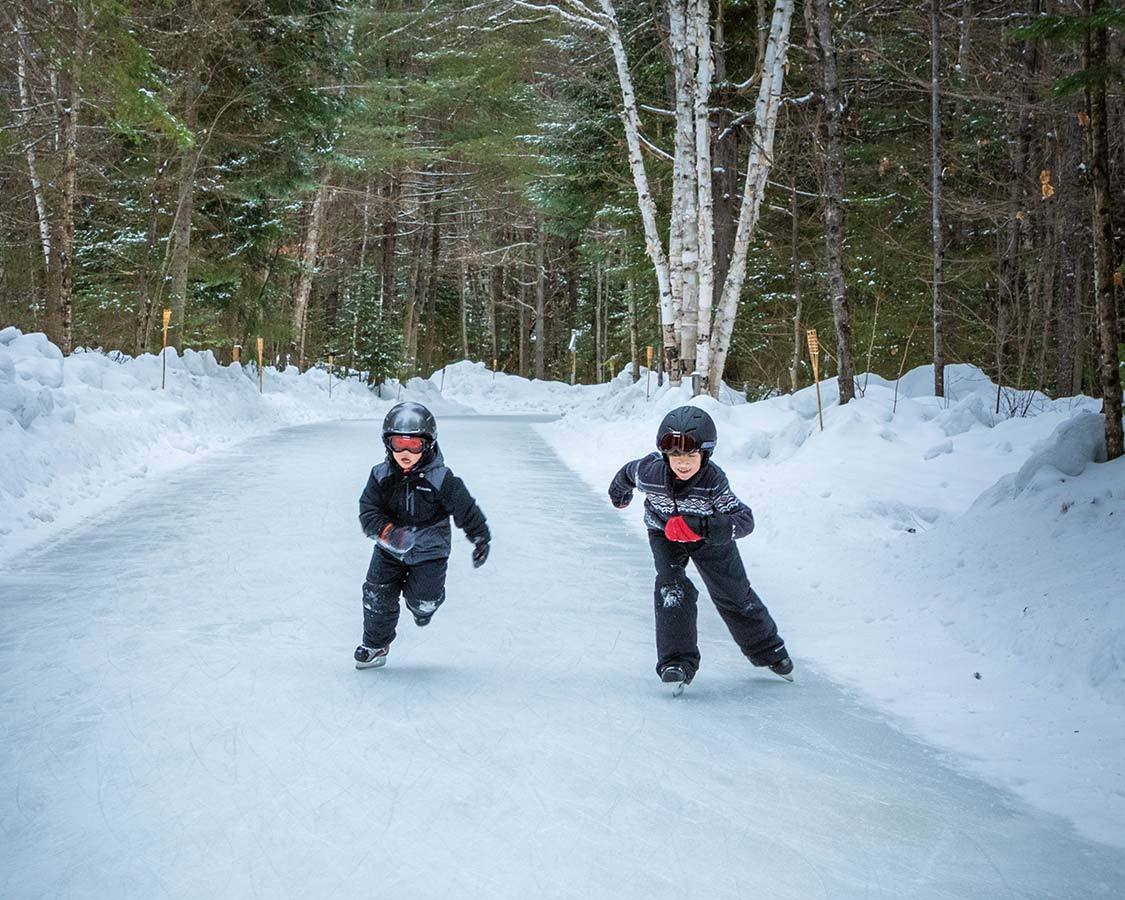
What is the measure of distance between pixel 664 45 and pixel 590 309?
40.0 metres

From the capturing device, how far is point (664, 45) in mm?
19906

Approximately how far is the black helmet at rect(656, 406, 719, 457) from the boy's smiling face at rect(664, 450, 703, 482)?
27 mm

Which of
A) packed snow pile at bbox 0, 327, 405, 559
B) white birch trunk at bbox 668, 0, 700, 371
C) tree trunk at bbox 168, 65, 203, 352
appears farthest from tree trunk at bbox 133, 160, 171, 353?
white birch trunk at bbox 668, 0, 700, 371

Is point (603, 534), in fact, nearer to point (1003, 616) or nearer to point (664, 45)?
point (1003, 616)

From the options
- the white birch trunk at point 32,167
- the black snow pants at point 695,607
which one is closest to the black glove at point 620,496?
the black snow pants at point 695,607

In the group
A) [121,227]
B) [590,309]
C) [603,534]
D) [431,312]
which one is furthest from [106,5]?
[590,309]

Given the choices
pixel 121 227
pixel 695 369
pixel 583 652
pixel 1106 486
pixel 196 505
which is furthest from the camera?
pixel 121 227

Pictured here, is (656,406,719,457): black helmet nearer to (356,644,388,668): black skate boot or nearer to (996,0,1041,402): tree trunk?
(356,644,388,668): black skate boot

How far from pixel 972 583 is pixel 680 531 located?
90.2 inches

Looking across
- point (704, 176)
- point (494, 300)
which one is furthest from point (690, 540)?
point (494, 300)

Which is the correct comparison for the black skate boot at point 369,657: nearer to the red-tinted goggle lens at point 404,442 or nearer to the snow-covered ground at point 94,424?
the red-tinted goggle lens at point 404,442

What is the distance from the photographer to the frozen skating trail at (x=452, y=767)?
2980mm

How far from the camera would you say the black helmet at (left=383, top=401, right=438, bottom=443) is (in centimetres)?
503

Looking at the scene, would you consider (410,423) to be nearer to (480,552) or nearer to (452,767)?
(480,552)
